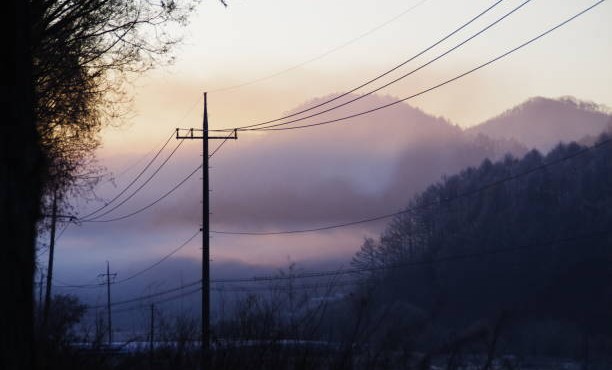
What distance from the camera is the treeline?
71.0m

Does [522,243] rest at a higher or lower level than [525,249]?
higher

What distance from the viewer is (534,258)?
7531 cm

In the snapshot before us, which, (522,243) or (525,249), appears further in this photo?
(522,243)

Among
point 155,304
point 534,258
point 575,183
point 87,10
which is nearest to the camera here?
point 155,304

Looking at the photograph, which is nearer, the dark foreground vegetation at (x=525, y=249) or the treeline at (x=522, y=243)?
the dark foreground vegetation at (x=525, y=249)

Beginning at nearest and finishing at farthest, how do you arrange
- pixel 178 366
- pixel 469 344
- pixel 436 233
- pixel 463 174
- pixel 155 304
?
pixel 469 344 < pixel 178 366 < pixel 155 304 < pixel 436 233 < pixel 463 174

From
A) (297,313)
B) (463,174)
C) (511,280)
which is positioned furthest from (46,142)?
(463,174)

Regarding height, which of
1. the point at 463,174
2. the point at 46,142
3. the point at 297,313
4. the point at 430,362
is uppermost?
the point at 463,174

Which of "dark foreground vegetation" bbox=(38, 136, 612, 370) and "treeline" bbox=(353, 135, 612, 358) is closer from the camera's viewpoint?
"dark foreground vegetation" bbox=(38, 136, 612, 370)

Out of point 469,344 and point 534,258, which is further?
point 534,258

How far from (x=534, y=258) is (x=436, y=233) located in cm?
1451

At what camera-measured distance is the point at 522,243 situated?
76812 mm

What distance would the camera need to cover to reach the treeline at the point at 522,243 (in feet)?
233

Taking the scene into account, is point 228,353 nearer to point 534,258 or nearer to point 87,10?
point 87,10
